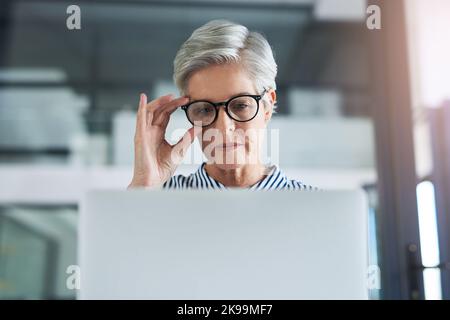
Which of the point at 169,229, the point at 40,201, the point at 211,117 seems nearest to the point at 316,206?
the point at 169,229

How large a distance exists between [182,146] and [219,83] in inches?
6.3

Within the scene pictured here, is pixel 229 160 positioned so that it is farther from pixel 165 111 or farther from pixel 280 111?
pixel 280 111

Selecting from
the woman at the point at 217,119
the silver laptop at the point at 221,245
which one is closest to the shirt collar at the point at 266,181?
the woman at the point at 217,119

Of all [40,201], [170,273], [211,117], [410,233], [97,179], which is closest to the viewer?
[170,273]

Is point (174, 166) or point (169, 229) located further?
point (174, 166)

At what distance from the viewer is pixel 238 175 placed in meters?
1.30

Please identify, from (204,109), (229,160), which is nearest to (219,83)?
(204,109)

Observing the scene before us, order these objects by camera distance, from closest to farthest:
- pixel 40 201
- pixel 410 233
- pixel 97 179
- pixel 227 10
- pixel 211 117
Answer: pixel 211 117, pixel 410 233, pixel 227 10, pixel 97 179, pixel 40 201

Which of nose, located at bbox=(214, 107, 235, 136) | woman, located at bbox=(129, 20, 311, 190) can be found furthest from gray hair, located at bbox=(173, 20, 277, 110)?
nose, located at bbox=(214, 107, 235, 136)

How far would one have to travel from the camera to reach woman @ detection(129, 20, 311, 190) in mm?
1237

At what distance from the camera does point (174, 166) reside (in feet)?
4.23
